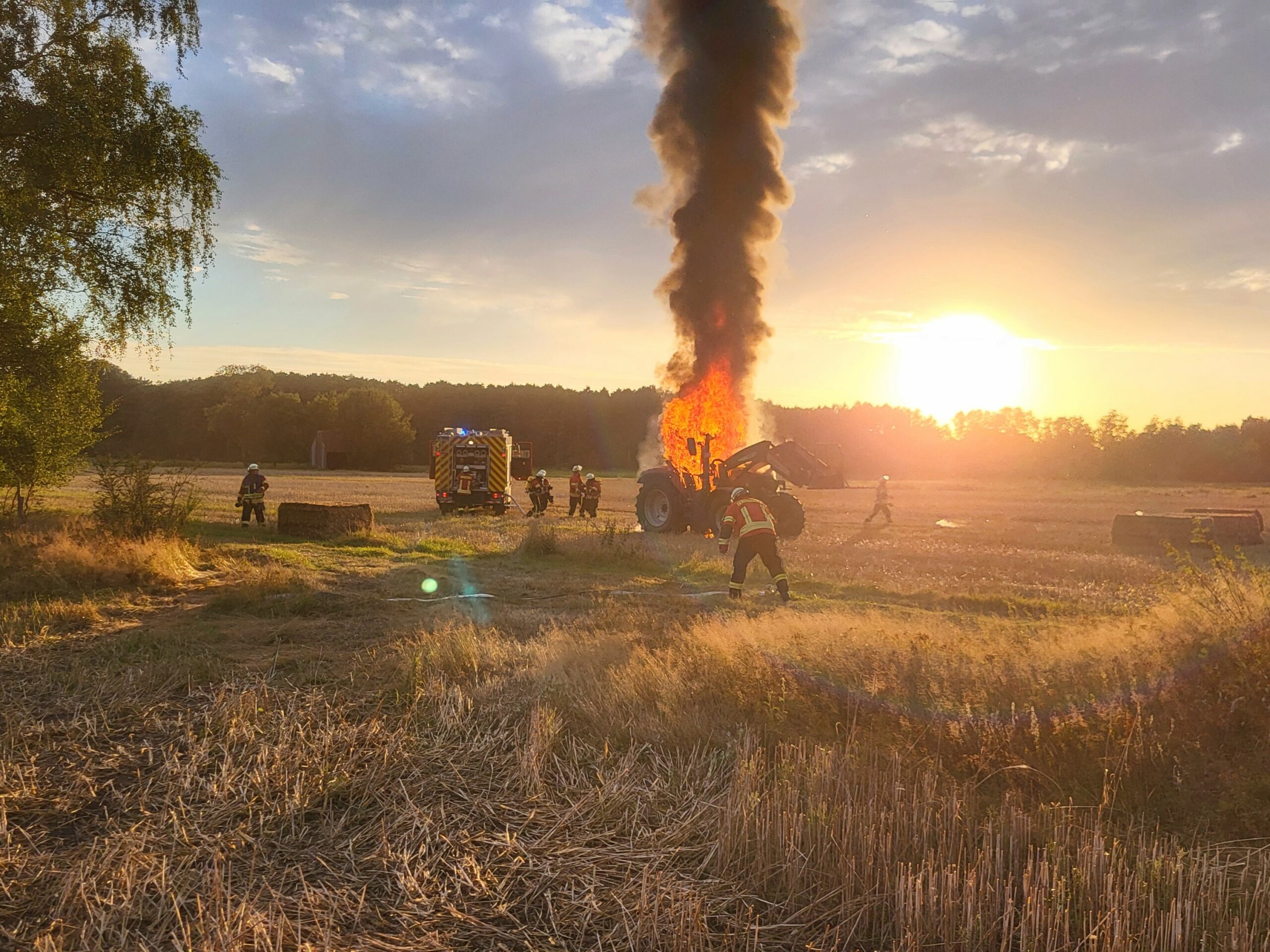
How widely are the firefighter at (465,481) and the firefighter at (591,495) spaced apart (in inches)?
149

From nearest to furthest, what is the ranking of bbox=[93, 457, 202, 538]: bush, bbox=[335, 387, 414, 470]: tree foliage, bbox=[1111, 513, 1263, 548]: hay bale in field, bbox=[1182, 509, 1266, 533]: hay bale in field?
1. bbox=[93, 457, 202, 538]: bush
2. bbox=[1111, 513, 1263, 548]: hay bale in field
3. bbox=[1182, 509, 1266, 533]: hay bale in field
4. bbox=[335, 387, 414, 470]: tree foliage

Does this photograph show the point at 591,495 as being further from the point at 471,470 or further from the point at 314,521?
the point at 314,521

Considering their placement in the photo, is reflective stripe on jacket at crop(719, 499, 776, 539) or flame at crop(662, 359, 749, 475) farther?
flame at crop(662, 359, 749, 475)

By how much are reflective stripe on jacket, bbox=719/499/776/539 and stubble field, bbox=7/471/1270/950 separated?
283 centimetres

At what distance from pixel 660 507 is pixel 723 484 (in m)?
1.88

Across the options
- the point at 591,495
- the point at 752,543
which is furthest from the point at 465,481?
the point at 752,543

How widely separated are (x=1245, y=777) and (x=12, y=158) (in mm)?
12928

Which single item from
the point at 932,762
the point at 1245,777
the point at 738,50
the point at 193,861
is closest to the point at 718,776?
the point at 932,762

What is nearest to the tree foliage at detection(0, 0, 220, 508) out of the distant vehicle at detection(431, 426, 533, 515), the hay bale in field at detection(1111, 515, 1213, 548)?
the distant vehicle at detection(431, 426, 533, 515)

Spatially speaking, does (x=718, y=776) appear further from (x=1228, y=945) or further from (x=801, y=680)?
(x=1228, y=945)

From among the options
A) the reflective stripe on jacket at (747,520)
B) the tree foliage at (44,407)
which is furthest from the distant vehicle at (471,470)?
the reflective stripe on jacket at (747,520)

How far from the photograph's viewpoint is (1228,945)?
274 cm

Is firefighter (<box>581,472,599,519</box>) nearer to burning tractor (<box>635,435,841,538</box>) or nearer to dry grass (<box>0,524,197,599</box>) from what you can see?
burning tractor (<box>635,435,841,538</box>)

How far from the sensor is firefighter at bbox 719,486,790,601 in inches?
435
